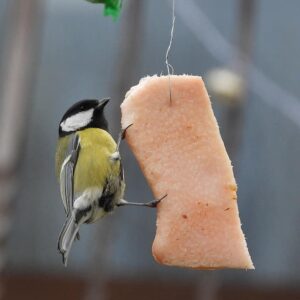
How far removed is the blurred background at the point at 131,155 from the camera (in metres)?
7.25

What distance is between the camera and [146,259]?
753 centimetres

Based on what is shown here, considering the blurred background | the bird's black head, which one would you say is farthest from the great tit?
the blurred background

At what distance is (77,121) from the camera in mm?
3662

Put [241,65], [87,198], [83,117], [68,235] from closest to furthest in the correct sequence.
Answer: [68,235] → [87,198] → [83,117] → [241,65]

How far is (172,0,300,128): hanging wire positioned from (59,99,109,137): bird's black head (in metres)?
3.51

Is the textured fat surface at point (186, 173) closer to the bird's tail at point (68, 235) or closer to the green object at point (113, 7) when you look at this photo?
the green object at point (113, 7)

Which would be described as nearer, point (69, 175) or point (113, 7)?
point (113, 7)

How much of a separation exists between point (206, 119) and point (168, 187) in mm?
232

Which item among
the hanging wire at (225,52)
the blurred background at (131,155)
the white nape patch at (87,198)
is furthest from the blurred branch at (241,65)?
the white nape patch at (87,198)

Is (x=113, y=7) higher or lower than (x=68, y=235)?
higher

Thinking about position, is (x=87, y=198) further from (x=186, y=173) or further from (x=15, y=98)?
(x=15, y=98)

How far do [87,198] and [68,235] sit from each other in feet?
0.61

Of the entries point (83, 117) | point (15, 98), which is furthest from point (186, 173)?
point (15, 98)

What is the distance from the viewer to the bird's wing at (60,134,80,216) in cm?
343
